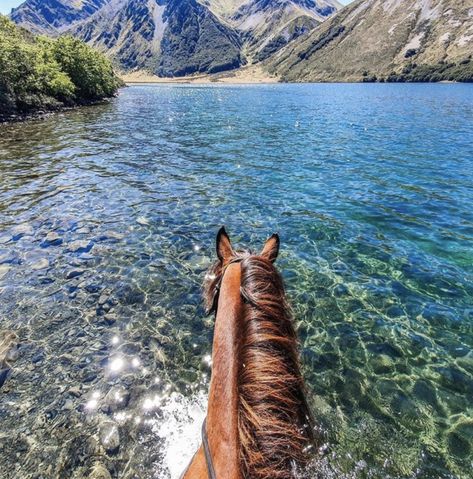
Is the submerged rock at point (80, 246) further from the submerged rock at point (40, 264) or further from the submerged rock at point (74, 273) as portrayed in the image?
the submerged rock at point (74, 273)

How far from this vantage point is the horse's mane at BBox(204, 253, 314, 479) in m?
2.28

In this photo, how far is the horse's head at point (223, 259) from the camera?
12.6 ft

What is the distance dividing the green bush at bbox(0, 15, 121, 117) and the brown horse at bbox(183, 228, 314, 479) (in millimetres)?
52469

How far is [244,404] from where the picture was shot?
2.48 meters

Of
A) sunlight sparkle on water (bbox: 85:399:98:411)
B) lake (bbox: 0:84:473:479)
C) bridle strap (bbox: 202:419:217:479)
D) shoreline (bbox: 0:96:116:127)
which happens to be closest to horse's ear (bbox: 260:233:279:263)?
bridle strap (bbox: 202:419:217:479)

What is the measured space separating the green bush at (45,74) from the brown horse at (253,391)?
172ft

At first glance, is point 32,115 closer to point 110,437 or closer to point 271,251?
point 110,437

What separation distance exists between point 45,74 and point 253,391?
64941 millimetres

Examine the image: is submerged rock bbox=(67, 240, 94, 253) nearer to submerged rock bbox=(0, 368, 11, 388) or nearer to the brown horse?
submerged rock bbox=(0, 368, 11, 388)

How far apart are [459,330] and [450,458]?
415 centimetres

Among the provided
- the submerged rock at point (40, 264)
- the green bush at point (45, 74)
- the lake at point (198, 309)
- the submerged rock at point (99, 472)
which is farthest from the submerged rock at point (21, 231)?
the green bush at point (45, 74)

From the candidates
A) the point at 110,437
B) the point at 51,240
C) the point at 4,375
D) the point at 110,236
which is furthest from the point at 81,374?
the point at 51,240

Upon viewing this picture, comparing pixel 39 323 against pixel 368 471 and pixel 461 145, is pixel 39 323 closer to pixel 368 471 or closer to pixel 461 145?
pixel 368 471

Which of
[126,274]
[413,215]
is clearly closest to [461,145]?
[413,215]
